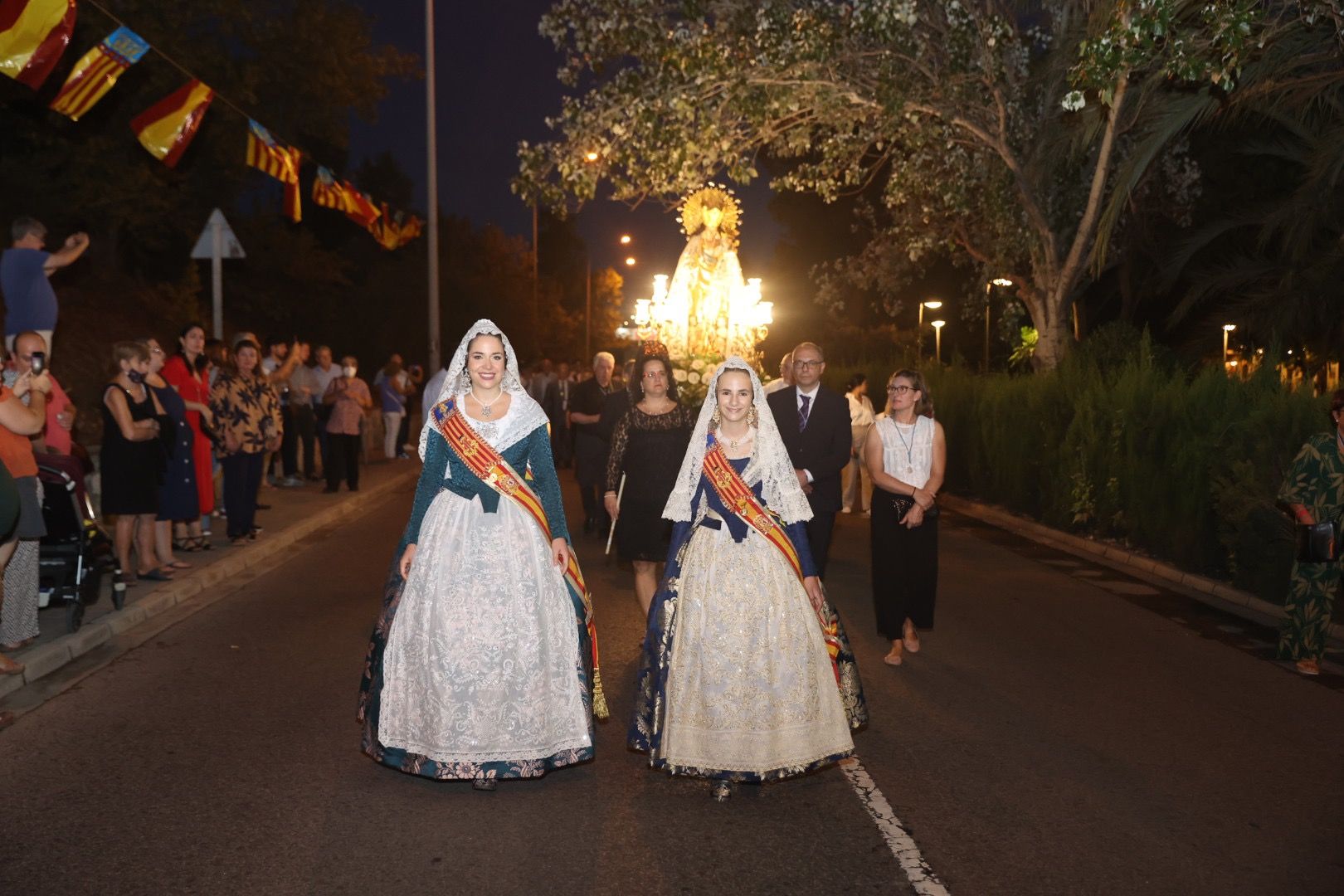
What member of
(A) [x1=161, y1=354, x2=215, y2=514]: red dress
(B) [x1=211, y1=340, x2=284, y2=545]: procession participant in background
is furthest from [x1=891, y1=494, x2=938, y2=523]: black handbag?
(B) [x1=211, y1=340, x2=284, y2=545]: procession participant in background

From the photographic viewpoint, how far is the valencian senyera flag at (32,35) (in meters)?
10.8

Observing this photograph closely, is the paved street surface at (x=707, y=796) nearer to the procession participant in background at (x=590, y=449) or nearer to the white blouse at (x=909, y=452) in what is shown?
the white blouse at (x=909, y=452)

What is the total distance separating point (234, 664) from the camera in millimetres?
8586

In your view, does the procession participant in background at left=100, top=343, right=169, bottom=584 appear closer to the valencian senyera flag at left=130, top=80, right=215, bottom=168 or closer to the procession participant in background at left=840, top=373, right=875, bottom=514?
the valencian senyera flag at left=130, top=80, right=215, bottom=168

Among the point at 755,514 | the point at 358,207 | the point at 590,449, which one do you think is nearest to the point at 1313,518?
the point at 755,514

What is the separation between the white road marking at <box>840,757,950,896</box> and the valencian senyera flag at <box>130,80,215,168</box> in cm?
1042

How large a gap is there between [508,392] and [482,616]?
3.74 feet

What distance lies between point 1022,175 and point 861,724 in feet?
46.9

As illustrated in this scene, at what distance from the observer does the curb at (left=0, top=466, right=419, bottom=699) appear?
26.6 ft

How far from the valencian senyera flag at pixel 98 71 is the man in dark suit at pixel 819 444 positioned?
23.4 ft

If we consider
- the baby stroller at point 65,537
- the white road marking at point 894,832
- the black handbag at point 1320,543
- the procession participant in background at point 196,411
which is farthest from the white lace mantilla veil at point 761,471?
the procession participant in background at point 196,411

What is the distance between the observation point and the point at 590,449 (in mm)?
15055

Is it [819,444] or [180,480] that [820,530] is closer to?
[819,444]

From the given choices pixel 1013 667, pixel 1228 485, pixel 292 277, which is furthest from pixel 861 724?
pixel 292 277
